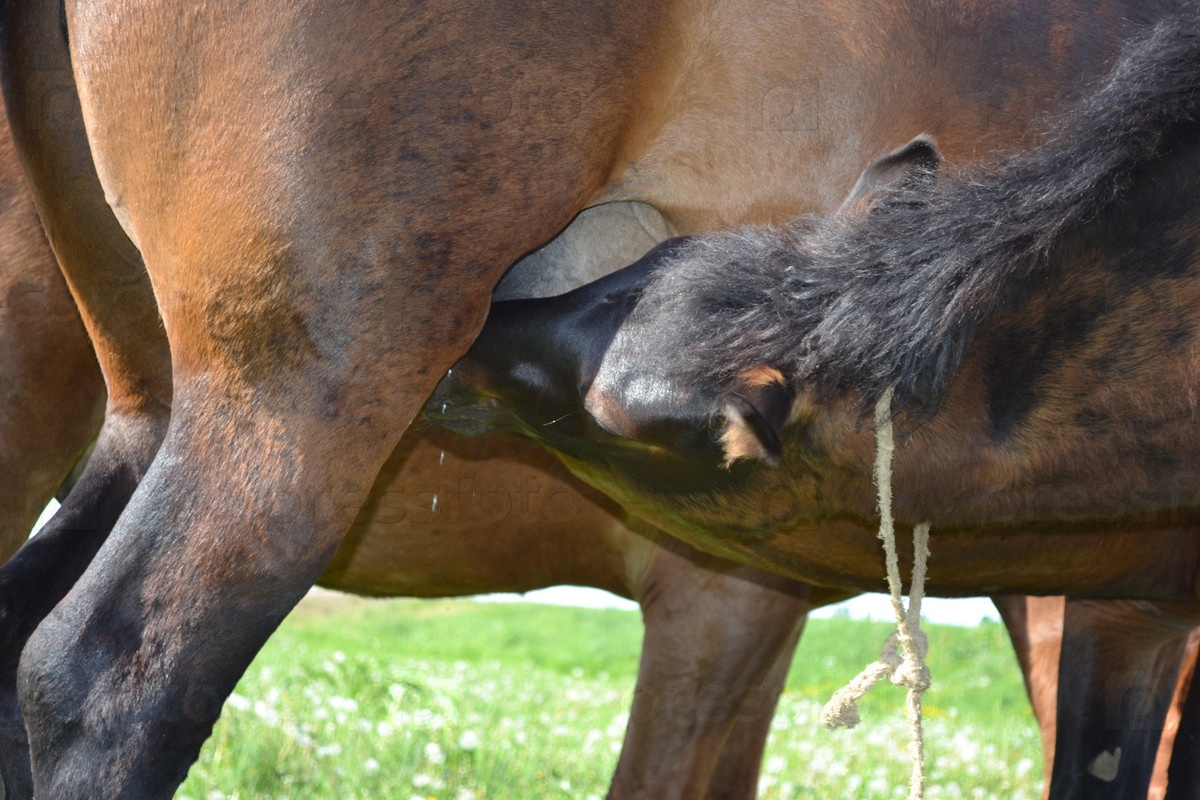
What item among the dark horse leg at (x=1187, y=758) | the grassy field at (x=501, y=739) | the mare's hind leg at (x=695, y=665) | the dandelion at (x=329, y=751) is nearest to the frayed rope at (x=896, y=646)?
the mare's hind leg at (x=695, y=665)

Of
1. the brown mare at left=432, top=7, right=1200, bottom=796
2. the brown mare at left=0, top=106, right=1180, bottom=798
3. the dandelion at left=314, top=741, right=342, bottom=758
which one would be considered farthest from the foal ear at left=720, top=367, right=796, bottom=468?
the dandelion at left=314, top=741, right=342, bottom=758

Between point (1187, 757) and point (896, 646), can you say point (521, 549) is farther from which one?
point (1187, 757)

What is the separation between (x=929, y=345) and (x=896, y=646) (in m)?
0.58

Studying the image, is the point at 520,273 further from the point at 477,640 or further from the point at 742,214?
the point at 477,640

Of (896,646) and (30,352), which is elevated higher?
(30,352)

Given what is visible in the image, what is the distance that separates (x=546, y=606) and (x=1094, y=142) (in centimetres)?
1628

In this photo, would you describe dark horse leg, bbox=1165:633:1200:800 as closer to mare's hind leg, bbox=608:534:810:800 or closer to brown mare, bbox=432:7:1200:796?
mare's hind leg, bbox=608:534:810:800

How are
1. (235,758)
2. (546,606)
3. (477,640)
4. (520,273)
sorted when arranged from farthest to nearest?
(546,606), (477,640), (235,758), (520,273)

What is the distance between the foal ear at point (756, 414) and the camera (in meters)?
1.79

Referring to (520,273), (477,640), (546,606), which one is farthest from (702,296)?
(546,606)

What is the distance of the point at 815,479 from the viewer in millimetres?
2057

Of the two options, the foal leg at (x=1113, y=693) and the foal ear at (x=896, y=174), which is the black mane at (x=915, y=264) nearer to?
the foal ear at (x=896, y=174)

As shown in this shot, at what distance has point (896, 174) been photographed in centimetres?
208

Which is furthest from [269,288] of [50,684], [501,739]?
[501,739]
